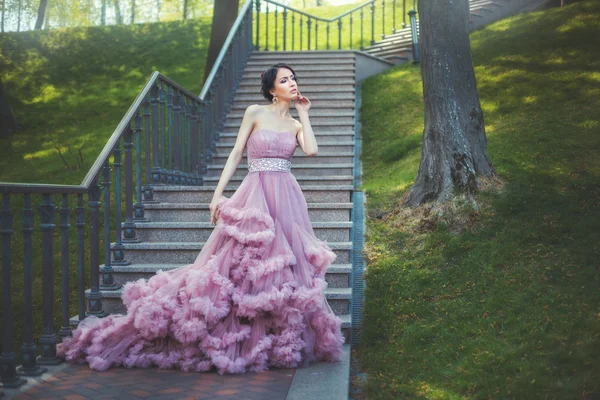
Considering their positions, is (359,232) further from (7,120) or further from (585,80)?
(7,120)

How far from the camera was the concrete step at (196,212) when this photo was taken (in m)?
6.26

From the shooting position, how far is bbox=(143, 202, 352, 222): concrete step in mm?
6262

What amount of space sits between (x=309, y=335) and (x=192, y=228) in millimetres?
2175

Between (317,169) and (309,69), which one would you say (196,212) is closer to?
(317,169)

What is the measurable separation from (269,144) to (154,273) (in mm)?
1654

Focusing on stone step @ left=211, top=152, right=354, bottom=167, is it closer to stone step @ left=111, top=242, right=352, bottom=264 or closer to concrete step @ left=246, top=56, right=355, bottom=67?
stone step @ left=111, top=242, right=352, bottom=264

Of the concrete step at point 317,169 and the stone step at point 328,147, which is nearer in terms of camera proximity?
the concrete step at point 317,169

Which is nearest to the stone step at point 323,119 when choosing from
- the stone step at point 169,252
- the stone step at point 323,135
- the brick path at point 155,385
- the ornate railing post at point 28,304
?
the stone step at point 323,135

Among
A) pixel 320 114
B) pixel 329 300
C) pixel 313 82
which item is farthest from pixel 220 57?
pixel 329 300

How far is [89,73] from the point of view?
54.1 ft

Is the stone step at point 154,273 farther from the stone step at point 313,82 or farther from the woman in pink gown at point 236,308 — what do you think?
the stone step at point 313,82

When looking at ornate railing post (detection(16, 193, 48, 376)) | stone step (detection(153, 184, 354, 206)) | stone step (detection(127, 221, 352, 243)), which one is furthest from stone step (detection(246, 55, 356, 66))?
ornate railing post (detection(16, 193, 48, 376))

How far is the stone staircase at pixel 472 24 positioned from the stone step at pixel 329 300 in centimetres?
954

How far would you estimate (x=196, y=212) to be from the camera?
253 inches
